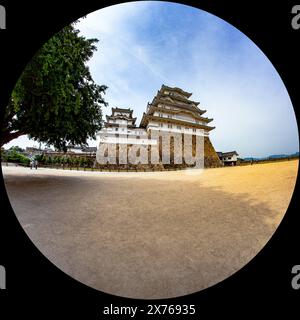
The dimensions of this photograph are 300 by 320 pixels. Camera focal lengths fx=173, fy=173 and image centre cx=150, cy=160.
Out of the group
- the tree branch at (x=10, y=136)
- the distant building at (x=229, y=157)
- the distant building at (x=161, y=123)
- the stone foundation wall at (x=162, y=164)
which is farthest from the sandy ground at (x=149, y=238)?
the distant building at (x=229, y=157)

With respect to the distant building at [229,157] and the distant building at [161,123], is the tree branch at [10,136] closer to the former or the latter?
the distant building at [161,123]

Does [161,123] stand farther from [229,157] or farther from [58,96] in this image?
[58,96]

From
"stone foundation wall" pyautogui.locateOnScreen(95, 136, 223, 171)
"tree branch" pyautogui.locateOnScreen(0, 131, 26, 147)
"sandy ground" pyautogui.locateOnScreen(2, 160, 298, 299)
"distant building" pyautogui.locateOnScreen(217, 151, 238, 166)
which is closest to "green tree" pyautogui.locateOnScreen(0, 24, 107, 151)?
"tree branch" pyautogui.locateOnScreen(0, 131, 26, 147)

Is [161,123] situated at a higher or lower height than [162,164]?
higher

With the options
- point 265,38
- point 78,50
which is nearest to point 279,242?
point 265,38

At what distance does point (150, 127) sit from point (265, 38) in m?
25.7

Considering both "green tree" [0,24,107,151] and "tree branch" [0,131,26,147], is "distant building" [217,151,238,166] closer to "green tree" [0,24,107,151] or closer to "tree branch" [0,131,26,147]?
"green tree" [0,24,107,151]

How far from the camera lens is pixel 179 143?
1103 inches

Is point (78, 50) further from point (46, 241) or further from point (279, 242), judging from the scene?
point (279, 242)

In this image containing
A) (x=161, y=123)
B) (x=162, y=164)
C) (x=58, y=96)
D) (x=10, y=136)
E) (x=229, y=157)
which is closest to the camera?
(x=58, y=96)

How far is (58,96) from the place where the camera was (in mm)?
6160

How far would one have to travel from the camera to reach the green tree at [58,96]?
17.2 ft

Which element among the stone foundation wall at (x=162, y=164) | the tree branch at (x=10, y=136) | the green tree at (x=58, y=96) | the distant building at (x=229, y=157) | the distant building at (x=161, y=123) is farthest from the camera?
the distant building at (x=229, y=157)

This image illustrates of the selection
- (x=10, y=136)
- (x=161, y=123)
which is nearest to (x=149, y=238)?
(x=10, y=136)
